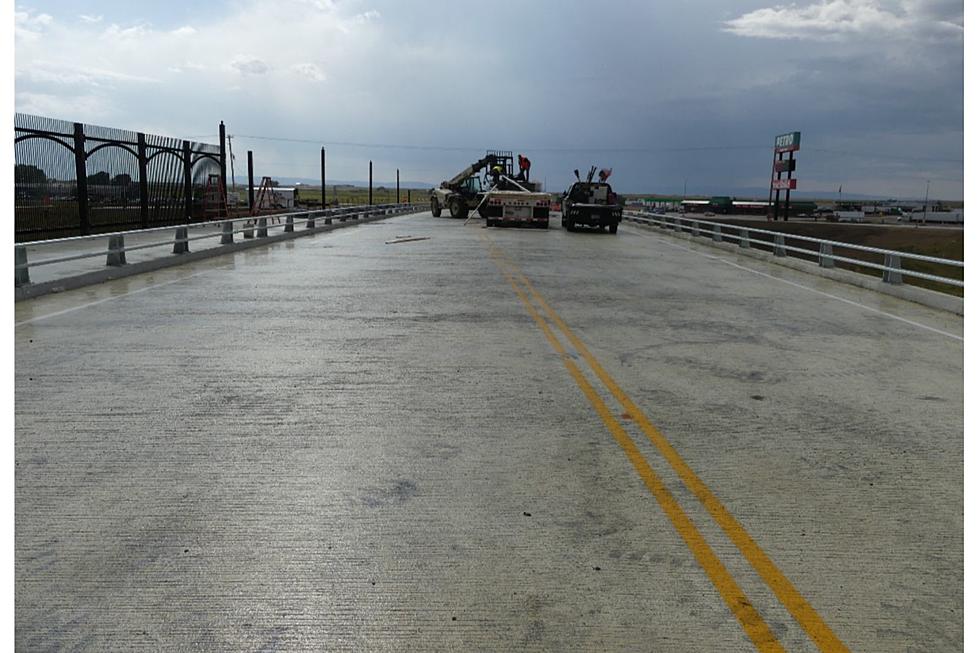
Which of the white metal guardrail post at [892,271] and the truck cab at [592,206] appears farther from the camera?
the truck cab at [592,206]

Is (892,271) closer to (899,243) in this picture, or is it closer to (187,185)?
(187,185)

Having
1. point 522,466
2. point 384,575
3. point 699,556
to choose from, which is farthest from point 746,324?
point 384,575

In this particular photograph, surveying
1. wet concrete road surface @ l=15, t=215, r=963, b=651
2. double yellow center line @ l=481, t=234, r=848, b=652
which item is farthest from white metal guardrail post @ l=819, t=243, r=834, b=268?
double yellow center line @ l=481, t=234, r=848, b=652

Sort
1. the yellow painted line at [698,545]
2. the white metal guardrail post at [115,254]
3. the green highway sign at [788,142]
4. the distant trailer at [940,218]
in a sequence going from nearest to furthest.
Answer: the yellow painted line at [698,545]
the white metal guardrail post at [115,254]
the green highway sign at [788,142]
the distant trailer at [940,218]

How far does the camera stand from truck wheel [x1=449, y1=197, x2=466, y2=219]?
48688 millimetres

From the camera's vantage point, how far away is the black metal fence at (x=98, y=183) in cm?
2359

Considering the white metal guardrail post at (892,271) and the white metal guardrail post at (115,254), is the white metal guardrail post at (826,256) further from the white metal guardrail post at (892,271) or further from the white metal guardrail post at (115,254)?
the white metal guardrail post at (115,254)

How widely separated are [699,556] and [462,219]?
44.8 m

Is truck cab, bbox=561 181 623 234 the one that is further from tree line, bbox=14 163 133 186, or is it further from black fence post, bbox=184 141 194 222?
tree line, bbox=14 163 133 186

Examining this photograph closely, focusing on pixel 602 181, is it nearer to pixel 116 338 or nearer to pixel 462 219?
pixel 462 219

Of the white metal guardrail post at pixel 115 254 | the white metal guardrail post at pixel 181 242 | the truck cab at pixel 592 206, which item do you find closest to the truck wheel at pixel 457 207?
the truck cab at pixel 592 206

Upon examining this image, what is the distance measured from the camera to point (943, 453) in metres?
6.39

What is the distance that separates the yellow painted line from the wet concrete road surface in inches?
0.8
